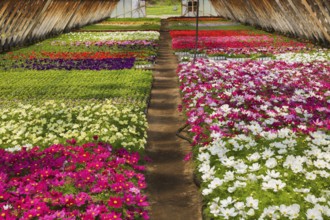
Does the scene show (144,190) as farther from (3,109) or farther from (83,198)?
(3,109)

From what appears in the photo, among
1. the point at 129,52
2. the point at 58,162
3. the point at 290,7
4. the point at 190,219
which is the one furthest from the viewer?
the point at 290,7

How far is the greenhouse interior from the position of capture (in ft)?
17.6

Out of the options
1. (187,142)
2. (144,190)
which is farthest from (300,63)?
(144,190)

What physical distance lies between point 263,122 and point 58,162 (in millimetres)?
4181

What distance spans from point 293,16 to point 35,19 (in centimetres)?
1773

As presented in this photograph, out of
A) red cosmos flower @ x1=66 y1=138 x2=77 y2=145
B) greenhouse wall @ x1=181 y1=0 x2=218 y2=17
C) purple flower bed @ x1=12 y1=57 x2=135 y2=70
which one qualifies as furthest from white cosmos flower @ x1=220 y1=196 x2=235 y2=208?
greenhouse wall @ x1=181 y1=0 x2=218 y2=17

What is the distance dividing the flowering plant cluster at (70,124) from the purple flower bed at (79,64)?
659 cm

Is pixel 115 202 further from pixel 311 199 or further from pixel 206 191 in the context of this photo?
pixel 311 199

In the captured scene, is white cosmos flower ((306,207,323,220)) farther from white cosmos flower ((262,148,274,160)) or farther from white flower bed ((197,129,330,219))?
white cosmos flower ((262,148,274,160))

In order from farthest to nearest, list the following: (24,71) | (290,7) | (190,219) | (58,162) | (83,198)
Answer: (290,7) → (24,71) → (58,162) → (190,219) → (83,198)

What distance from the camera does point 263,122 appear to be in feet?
A: 27.6

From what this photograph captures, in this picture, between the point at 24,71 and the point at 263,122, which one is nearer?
the point at 263,122

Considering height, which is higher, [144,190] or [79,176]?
[79,176]

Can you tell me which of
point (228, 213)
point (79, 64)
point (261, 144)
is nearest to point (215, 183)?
point (228, 213)
